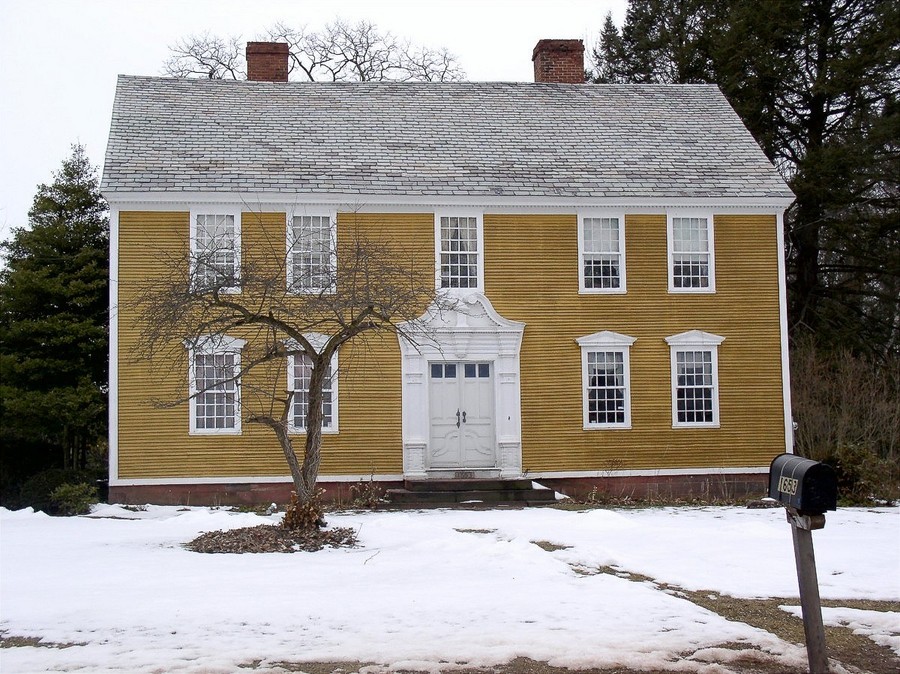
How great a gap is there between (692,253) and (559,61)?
739cm

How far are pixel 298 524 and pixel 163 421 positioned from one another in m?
6.82

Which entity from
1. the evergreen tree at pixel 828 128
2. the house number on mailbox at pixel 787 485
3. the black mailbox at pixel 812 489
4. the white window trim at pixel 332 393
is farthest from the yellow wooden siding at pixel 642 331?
the black mailbox at pixel 812 489

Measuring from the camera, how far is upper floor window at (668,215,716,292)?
20359 millimetres

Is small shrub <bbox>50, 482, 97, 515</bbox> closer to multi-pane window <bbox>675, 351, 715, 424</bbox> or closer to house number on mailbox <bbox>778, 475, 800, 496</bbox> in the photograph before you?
multi-pane window <bbox>675, 351, 715, 424</bbox>

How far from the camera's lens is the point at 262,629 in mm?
7867

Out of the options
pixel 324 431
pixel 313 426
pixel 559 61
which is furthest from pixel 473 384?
pixel 559 61

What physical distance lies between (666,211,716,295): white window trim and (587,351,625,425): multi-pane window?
6.58ft

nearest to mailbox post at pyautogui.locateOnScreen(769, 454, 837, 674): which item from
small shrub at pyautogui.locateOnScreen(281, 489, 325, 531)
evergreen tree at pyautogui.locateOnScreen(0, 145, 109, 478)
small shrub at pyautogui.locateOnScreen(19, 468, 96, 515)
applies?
small shrub at pyautogui.locateOnScreen(281, 489, 325, 531)

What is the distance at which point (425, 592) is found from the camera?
30.7 feet

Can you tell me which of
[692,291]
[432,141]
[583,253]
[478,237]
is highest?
[432,141]

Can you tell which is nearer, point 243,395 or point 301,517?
point 301,517

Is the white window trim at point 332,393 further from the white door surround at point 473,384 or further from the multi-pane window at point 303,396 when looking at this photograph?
the white door surround at point 473,384

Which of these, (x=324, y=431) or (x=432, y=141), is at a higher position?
(x=432, y=141)

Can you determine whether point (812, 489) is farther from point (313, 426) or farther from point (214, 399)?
point (214, 399)
